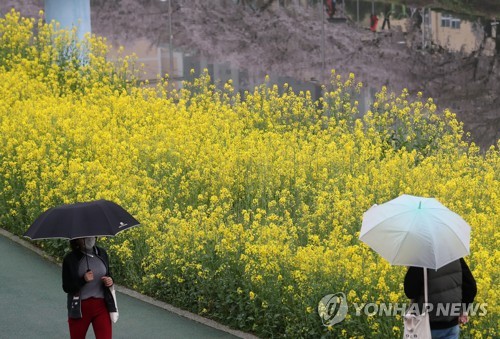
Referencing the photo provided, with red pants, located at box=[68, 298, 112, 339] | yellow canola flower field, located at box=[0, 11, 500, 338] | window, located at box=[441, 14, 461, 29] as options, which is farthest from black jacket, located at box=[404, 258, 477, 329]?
window, located at box=[441, 14, 461, 29]

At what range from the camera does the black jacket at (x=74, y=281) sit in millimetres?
7438

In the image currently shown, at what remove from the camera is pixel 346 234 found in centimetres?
1029

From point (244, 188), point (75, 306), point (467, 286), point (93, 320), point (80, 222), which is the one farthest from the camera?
point (244, 188)

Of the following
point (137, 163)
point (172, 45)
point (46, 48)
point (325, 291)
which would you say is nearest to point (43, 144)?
point (137, 163)

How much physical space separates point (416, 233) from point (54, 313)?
4.12 m

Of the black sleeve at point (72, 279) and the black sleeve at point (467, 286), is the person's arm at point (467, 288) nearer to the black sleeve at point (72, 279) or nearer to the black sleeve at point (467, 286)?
the black sleeve at point (467, 286)

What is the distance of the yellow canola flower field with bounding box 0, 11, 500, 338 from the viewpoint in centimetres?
898

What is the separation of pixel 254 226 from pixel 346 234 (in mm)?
918

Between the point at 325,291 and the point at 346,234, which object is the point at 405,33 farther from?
the point at 325,291

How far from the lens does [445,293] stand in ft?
22.3

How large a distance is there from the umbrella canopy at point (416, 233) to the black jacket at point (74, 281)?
5.99 feet

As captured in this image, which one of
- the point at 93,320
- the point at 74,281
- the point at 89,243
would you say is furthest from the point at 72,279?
the point at 93,320

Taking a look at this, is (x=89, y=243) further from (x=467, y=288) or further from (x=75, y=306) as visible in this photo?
(x=467, y=288)

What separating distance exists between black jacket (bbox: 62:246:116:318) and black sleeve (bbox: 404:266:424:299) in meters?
2.00
